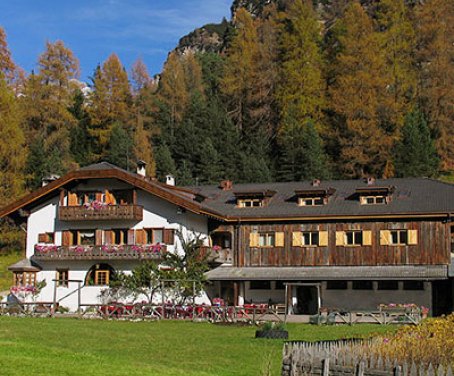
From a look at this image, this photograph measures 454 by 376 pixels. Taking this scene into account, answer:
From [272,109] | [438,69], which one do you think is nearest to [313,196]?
[438,69]

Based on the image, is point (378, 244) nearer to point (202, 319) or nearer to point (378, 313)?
point (378, 313)

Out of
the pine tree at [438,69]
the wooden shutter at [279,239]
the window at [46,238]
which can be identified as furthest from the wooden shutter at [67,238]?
the pine tree at [438,69]

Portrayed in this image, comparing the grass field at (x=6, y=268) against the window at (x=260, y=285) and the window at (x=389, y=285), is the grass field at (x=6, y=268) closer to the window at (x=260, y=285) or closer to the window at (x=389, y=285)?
the window at (x=260, y=285)

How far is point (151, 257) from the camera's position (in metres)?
41.0

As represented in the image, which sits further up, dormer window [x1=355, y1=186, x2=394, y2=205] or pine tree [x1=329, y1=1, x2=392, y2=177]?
pine tree [x1=329, y1=1, x2=392, y2=177]

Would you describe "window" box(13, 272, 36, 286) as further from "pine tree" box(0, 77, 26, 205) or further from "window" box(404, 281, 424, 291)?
"window" box(404, 281, 424, 291)

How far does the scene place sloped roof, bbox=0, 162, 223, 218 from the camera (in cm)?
4081

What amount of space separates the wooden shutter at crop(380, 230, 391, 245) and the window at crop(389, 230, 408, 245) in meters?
0.15

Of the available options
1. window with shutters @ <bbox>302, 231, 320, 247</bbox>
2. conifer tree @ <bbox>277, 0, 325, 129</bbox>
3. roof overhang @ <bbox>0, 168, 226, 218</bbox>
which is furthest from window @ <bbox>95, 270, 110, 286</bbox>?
conifer tree @ <bbox>277, 0, 325, 129</bbox>

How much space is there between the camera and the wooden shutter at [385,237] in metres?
39.8

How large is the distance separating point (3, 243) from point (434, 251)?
31.1m

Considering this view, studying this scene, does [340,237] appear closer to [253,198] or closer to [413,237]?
[413,237]

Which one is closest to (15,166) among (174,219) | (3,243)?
(3,243)

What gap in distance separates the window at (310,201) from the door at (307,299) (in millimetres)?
4587
